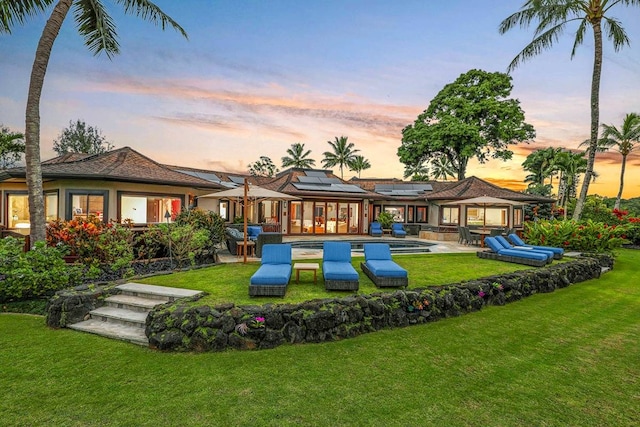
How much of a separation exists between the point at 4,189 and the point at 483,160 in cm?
3617

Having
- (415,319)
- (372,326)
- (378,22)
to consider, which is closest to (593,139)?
(378,22)

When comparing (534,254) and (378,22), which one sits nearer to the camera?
(534,254)

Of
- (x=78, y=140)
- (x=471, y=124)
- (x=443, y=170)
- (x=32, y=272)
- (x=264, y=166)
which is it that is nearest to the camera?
(x=32, y=272)

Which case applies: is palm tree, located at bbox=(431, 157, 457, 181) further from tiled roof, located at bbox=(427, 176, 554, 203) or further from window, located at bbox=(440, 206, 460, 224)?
window, located at bbox=(440, 206, 460, 224)

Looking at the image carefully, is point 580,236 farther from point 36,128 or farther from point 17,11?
point 17,11

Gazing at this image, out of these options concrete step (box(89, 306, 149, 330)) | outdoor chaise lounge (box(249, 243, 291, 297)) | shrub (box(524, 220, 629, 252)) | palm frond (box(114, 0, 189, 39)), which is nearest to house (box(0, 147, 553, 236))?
concrete step (box(89, 306, 149, 330))

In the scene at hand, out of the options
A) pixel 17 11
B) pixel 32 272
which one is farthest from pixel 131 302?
Result: pixel 17 11

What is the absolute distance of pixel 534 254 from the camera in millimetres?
10445

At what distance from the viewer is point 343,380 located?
4.00 metres

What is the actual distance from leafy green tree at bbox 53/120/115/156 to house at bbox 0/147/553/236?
79.3ft

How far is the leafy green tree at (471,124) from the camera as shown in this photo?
2859cm

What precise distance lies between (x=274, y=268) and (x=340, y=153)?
131 ft

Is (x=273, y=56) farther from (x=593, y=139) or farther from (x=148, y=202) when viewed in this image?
(x=593, y=139)

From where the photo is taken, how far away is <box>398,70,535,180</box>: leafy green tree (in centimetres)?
2859
